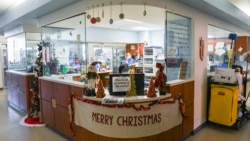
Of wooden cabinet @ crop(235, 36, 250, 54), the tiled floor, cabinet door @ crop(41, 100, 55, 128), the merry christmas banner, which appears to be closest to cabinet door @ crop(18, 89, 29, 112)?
the tiled floor

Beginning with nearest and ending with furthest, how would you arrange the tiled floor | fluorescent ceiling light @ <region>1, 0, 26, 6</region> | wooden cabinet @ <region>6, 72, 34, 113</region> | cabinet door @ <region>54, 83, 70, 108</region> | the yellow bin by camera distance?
cabinet door @ <region>54, 83, 70, 108</region> → the tiled floor → the yellow bin → fluorescent ceiling light @ <region>1, 0, 26, 6</region> → wooden cabinet @ <region>6, 72, 34, 113</region>

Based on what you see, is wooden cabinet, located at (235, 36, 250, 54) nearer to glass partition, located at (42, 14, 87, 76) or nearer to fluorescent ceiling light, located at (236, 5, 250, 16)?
fluorescent ceiling light, located at (236, 5, 250, 16)

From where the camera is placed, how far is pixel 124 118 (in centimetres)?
279

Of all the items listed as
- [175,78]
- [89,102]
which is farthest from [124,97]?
[175,78]

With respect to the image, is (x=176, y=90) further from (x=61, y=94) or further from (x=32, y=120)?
(x=32, y=120)

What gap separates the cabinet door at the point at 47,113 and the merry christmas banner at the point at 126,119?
145 centimetres

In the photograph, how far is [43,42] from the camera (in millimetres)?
4711

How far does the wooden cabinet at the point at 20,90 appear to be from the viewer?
532 centimetres

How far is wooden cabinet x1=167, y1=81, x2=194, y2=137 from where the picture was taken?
137 inches

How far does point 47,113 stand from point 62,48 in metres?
1.79

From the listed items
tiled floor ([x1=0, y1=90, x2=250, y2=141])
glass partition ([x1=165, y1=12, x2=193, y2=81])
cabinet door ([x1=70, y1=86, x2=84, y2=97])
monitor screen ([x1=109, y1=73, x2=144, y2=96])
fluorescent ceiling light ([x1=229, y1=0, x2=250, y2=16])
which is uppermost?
fluorescent ceiling light ([x1=229, y1=0, x2=250, y2=16])

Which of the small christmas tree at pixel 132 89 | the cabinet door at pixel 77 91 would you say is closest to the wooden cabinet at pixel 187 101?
the small christmas tree at pixel 132 89

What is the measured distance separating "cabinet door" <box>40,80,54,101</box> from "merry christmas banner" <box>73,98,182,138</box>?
4.65 ft

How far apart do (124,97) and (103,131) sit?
0.56 m
